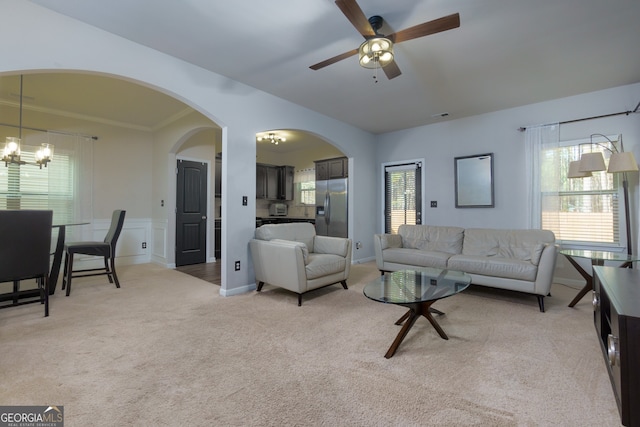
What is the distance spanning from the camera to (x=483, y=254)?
3.82 m

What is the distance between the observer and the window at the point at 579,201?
3826mm

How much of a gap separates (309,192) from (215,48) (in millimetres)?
4880

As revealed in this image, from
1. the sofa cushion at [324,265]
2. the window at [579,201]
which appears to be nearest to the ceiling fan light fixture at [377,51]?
the sofa cushion at [324,265]

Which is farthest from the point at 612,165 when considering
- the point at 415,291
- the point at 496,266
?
the point at 415,291

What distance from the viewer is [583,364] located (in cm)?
191

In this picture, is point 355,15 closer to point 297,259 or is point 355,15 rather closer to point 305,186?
point 297,259

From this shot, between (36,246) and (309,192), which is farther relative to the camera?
(309,192)

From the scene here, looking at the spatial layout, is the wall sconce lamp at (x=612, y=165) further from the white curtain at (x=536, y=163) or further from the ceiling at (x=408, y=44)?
the ceiling at (x=408, y=44)

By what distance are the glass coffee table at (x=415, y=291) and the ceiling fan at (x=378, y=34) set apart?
1.91m

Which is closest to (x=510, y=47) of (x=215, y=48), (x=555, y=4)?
(x=555, y=4)

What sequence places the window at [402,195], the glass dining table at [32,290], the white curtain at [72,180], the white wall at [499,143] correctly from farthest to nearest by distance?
the window at [402,195], the white curtain at [72,180], the white wall at [499,143], the glass dining table at [32,290]

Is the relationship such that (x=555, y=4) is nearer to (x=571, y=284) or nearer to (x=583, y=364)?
(x=583, y=364)

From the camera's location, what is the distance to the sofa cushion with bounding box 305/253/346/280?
3223 millimetres

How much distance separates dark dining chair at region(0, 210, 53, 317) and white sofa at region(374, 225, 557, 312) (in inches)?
152
